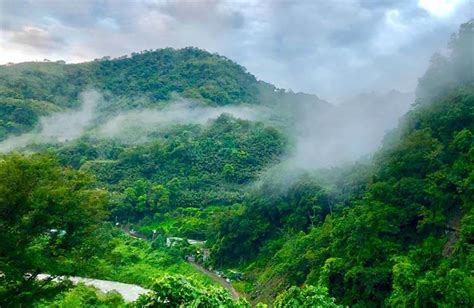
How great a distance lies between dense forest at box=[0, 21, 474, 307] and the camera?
570 inches

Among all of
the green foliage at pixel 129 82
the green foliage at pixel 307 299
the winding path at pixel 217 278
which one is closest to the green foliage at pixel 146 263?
A: the winding path at pixel 217 278

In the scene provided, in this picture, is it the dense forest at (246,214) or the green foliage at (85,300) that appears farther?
the green foliage at (85,300)

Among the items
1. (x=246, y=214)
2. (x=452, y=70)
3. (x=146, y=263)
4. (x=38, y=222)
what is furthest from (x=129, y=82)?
(x=38, y=222)

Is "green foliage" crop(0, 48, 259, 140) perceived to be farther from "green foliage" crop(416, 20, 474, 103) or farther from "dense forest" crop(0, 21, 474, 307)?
"green foliage" crop(416, 20, 474, 103)

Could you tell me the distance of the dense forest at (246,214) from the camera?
1448cm

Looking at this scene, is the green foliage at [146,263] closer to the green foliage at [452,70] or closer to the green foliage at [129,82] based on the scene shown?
the green foliage at [452,70]

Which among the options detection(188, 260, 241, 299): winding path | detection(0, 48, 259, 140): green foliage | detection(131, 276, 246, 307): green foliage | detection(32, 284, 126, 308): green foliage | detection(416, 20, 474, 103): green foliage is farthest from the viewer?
detection(0, 48, 259, 140): green foliage

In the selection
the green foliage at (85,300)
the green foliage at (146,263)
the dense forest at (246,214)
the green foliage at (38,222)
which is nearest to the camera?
the green foliage at (38,222)

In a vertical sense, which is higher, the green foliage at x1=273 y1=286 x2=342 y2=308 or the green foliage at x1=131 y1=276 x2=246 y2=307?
the green foliage at x1=131 y1=276 x2=246 y2=307

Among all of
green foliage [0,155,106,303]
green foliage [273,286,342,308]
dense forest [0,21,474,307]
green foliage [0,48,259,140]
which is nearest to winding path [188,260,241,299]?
dense forest [0,21,474,307]

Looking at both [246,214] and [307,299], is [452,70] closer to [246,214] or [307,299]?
[246,214]

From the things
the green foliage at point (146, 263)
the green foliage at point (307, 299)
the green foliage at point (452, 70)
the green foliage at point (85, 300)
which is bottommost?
the green foliage at point (146, 263)

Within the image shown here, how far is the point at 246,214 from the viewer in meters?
44.8

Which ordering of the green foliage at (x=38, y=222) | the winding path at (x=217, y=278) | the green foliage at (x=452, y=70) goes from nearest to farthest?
the green foliage at (x=38, y=222)
the green foliage at (x=452, y=70)
the winding path at (x=217, y=278)
